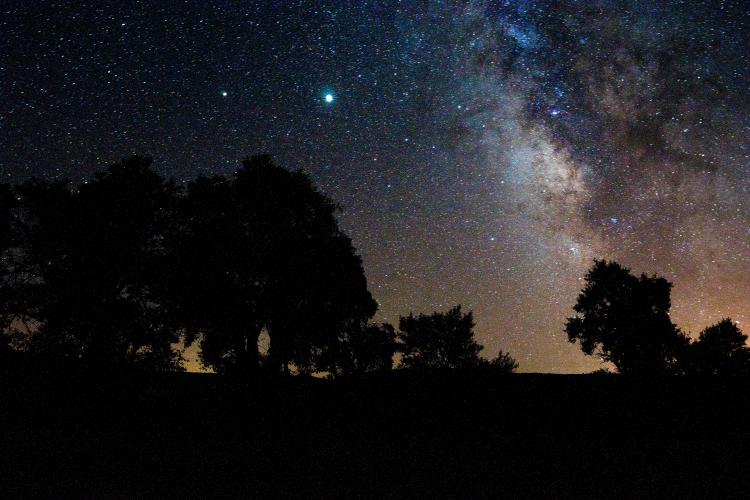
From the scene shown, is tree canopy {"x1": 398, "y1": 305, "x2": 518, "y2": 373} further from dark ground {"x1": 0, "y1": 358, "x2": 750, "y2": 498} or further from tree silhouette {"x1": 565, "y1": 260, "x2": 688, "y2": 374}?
dark ground {"x1": 0, "y1": 358, "x2": 750, "y2": 498}

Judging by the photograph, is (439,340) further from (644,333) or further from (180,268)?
(180,268)

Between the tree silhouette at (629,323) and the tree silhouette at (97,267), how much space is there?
106ft

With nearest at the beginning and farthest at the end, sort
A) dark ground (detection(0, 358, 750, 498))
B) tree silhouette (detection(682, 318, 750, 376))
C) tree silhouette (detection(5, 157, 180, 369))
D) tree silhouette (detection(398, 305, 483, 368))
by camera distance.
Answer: dark ground (detection(0, 358, 750, 498))
tree silhouette (detection(5, 157, 180, 369))
tree silhouette (detection(682, 318, 750, 376))
tree silhouette (detection(398, 305, 483, 368))

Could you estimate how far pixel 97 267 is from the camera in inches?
1029

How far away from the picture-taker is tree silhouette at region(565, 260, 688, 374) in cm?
3941

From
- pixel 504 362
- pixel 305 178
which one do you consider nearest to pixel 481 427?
pixel 305 178

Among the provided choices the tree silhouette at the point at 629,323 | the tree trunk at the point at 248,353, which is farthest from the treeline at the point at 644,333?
the tree trunk at the point at 248,353

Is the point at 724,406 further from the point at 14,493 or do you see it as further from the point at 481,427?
the point at 14,493

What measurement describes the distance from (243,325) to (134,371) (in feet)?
25.6

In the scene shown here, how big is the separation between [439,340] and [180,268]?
34.0 meters

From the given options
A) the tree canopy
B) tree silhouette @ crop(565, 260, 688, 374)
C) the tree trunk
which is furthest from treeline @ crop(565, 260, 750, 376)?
the tree trunk

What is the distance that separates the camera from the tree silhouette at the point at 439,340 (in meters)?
53.0

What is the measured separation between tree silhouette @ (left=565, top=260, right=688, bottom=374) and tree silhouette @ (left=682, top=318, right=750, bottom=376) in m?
1.06

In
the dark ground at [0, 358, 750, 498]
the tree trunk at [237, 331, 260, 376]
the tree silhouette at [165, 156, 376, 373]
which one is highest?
the tree silhouette at [165, 156, 376, 373]
